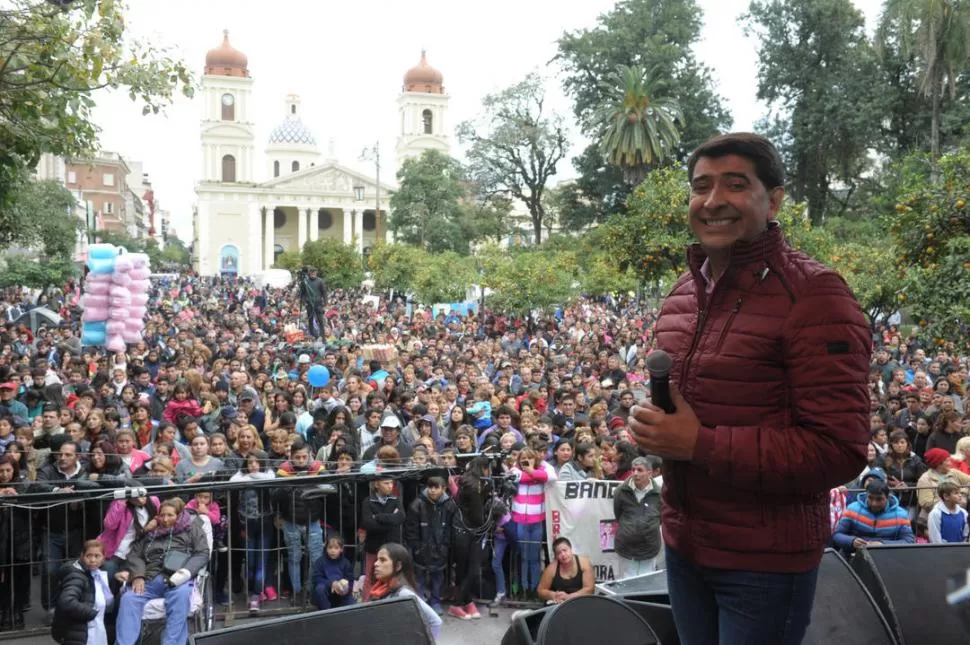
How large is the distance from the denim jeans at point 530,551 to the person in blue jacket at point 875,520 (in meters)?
2.47

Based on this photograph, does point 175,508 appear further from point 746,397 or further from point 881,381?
point 881,381

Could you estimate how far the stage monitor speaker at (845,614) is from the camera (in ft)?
12.5

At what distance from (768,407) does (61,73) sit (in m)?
8.26

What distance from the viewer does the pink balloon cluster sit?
549 inches

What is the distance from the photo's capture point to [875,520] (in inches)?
275

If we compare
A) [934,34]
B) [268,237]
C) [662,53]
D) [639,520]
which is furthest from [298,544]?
[268,237]

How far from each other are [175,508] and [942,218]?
8672 millimetres

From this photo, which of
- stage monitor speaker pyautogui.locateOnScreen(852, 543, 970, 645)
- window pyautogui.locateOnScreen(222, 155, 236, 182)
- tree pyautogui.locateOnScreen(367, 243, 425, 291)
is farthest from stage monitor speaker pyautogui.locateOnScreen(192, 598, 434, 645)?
window pyautogui.locateOnScreen(222, 155, 236, 182)

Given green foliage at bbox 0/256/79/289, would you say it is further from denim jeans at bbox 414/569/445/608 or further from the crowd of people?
denim jeans at bbox 414/569/445/608

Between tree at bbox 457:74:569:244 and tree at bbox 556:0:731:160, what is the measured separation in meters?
5.51

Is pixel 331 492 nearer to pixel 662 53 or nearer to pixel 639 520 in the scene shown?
pixel 639 520

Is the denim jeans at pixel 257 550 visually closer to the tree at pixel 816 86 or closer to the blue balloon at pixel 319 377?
the blue balloon at pixel 319 377

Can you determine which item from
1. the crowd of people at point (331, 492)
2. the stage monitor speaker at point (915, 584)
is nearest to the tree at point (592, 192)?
the crowd of people at point (331, 492)

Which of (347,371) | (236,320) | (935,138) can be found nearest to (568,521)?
(347,371)
